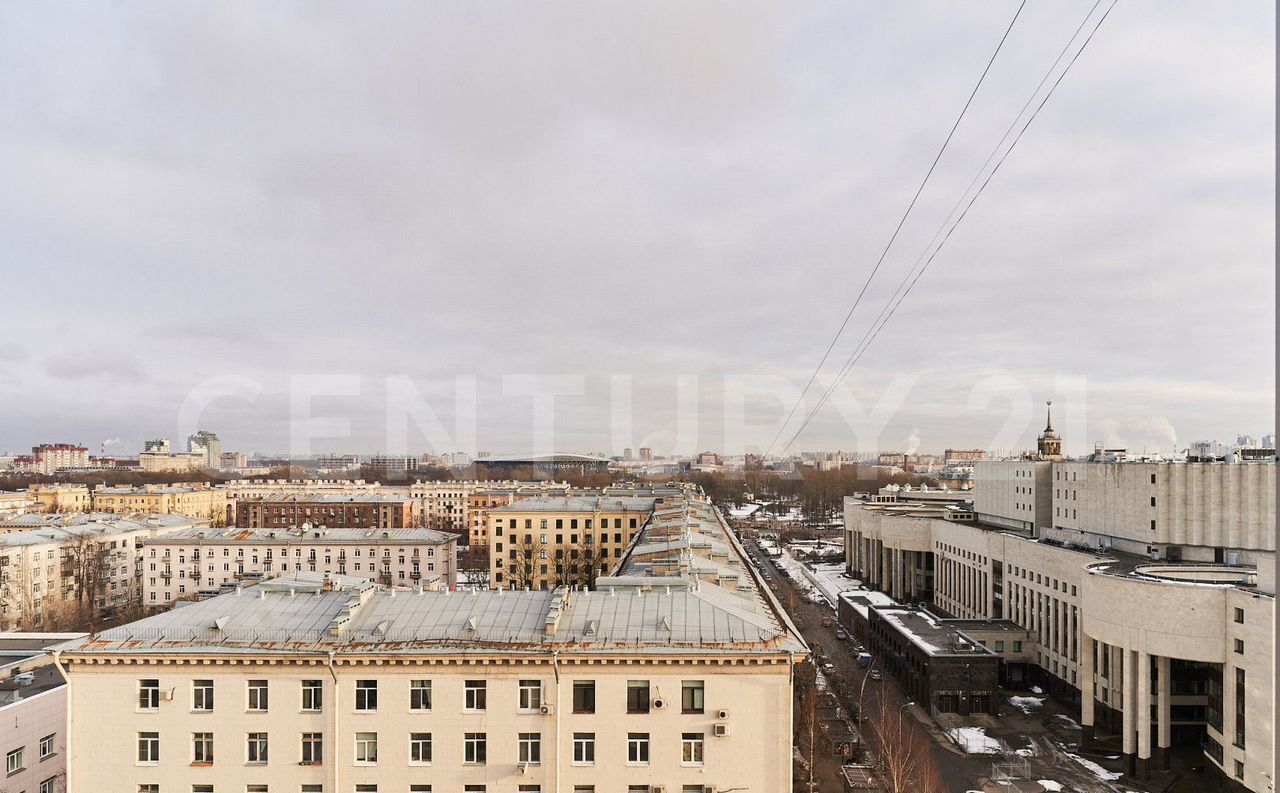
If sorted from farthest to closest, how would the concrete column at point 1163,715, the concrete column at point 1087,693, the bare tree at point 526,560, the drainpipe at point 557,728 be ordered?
the bare tree at point 526,560, the concrete column at point 1087,693, the concrete column at point 1163,715, the drainpipe at point 557,728

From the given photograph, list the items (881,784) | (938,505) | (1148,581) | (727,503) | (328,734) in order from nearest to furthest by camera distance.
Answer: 1. (328,734)
2. (881,784)
3. (1148,581)
4. (938,505)
5. (727,503)

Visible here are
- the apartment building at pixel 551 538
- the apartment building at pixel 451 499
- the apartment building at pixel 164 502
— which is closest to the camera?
the apartment building at pixel 551 538

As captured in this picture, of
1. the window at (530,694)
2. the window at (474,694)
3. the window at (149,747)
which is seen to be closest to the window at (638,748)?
the window at (530,694)

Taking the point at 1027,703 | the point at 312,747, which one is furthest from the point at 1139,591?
the point at 312,747

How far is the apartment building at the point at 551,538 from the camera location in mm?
39875

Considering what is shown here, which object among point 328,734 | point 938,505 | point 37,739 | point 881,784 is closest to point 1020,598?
point 881,784

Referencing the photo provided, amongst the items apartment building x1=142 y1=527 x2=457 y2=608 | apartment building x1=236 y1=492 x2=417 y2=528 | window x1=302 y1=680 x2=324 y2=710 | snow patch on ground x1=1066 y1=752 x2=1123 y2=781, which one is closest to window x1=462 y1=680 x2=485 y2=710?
window x1=302 y1=680 x2=324 y2=710

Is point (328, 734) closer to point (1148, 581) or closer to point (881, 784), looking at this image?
point (881, 784)

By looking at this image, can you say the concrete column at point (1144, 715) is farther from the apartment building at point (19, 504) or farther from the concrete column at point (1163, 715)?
the apartment building at point (19, 504)

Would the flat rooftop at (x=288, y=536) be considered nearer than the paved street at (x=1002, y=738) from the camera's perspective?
No

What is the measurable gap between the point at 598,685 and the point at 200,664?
668cm

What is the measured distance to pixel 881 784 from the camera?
1905 cm

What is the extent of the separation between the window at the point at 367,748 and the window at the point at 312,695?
87cm

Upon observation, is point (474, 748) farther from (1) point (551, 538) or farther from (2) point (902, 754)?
(1) point (551, 538)
